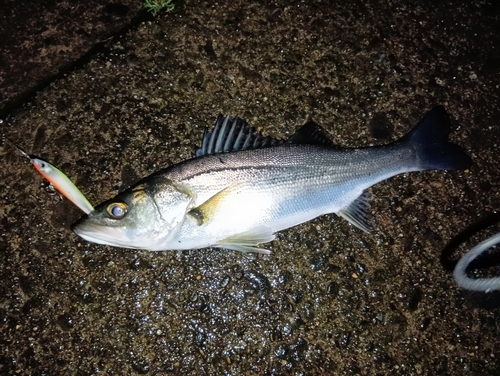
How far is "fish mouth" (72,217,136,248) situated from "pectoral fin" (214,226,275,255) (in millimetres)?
573

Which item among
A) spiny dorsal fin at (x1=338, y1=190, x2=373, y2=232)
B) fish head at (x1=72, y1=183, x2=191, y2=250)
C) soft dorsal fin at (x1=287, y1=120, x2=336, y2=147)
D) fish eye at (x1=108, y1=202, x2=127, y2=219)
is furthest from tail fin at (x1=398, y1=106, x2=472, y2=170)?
fish eye at (x1=108, y1=202, x2=127, y2=219)

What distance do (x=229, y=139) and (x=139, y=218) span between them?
0.79 m

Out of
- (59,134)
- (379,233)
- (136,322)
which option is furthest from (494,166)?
(59,134)

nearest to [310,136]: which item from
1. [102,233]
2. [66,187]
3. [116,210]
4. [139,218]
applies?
[139,218]

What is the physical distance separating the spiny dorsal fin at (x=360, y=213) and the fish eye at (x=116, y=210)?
147 cm

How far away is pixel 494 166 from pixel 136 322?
2984 millimetres

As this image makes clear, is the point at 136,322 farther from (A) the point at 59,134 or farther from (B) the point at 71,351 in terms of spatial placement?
(A) the point at 59,134

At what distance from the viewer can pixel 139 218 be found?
242cm

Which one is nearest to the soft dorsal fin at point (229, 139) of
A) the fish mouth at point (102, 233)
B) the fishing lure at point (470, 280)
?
the fish mouth at point (102, 233)

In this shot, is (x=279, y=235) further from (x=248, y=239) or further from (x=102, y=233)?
(x=102, y=233)

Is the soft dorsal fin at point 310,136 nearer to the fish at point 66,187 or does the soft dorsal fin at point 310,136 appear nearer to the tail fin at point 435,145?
the tail fin at point 435,145

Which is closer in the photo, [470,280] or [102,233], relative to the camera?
[102,233]

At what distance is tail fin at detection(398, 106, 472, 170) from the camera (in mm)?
2877

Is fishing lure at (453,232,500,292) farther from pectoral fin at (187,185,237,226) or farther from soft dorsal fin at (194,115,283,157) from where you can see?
pectoral fin at (187,185,237,226)
